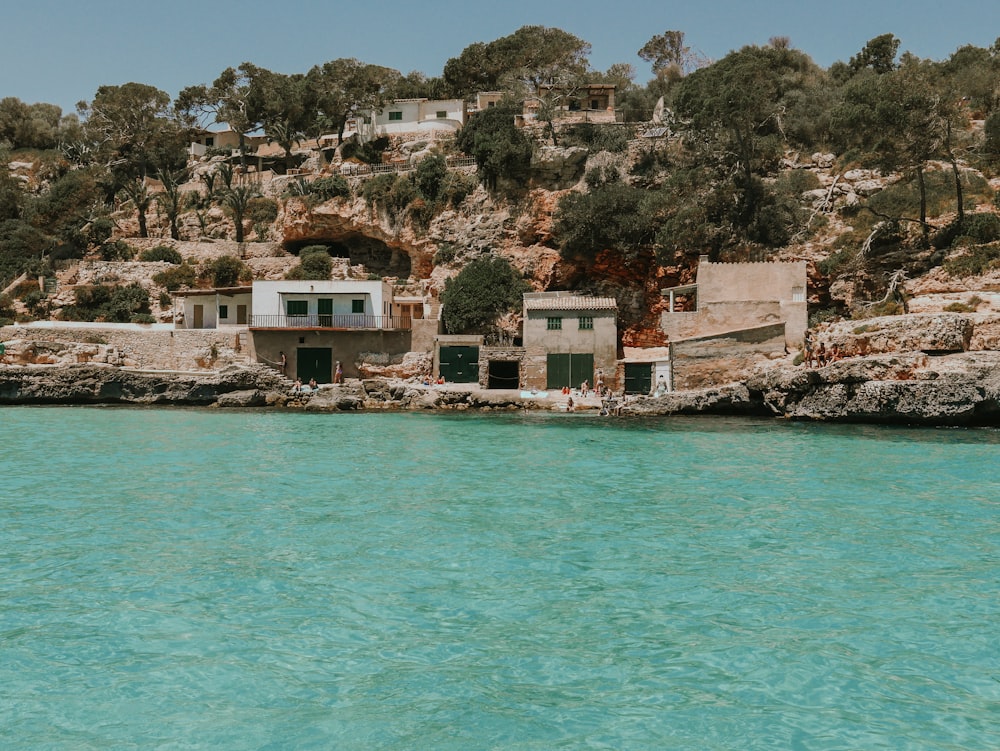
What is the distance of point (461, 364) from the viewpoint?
35906mm

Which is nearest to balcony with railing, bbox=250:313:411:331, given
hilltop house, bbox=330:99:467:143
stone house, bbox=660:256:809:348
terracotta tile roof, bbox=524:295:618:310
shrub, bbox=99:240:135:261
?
terracotta tile roof, bbox=524:295:618:310

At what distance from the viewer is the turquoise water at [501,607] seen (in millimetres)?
6012

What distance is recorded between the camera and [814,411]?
25641 mm

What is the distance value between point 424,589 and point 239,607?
1.94 m

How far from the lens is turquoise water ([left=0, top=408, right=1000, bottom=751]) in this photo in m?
6.01

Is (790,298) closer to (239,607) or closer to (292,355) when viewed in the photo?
(292,355)

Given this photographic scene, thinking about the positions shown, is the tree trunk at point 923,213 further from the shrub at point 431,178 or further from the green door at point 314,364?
the green door at point 314,364

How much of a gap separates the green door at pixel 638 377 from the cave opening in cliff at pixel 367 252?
19232mm

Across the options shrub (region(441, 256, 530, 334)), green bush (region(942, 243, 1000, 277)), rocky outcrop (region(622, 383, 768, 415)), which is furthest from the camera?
shrub (region(441, 256, 530, 334))

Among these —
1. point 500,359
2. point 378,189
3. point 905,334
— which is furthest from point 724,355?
point 378,189

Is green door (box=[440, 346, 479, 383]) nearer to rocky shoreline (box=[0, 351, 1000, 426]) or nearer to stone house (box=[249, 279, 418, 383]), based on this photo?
stone house (box=[249, 279, 418, 383])

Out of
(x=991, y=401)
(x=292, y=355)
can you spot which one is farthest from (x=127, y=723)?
(x=292, y=355)

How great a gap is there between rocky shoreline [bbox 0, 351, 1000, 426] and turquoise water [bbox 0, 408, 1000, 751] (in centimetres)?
757

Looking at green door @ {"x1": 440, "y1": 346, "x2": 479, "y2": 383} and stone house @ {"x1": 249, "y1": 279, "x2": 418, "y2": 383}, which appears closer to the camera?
green door @ {"x1": 440, "y1": 346, "x2": 479, "y2": 383}
